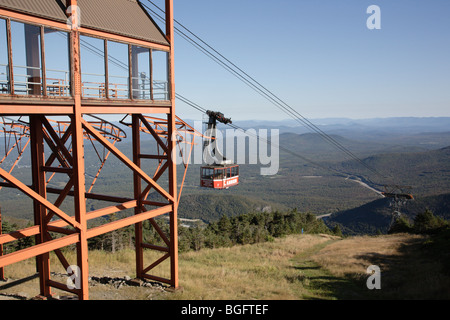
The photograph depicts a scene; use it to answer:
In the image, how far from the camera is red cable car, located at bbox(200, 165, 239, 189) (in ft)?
80.9

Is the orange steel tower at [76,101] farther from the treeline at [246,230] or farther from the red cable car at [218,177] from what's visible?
the treeline at [246,230]

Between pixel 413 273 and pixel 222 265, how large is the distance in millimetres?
12011

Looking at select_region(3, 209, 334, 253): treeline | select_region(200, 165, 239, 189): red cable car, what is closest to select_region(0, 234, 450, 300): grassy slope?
select_region(200, 165, 239, 189): red cable car

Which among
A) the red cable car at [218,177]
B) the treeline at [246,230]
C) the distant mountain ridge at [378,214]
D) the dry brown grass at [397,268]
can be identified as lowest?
the distant mountain ridge at [378,214]

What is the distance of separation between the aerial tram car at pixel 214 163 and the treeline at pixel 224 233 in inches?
699

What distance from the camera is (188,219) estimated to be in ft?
603

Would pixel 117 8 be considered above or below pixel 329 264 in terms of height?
above

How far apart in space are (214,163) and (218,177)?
1.11m

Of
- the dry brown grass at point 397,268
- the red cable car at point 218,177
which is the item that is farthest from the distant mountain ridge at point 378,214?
the red cable car at point 218,177

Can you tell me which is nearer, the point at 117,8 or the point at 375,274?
the point at 117,8

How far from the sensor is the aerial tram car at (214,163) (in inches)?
932
